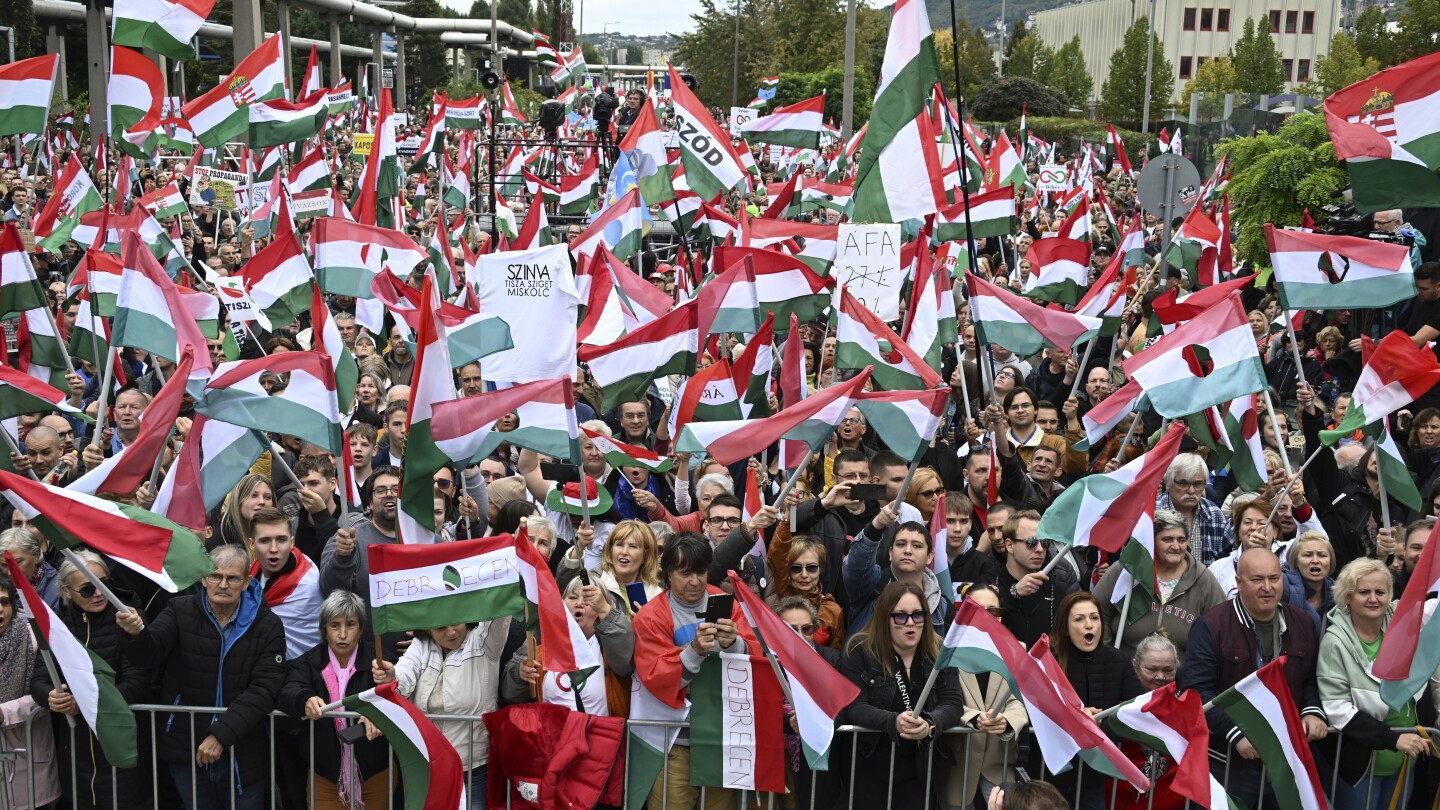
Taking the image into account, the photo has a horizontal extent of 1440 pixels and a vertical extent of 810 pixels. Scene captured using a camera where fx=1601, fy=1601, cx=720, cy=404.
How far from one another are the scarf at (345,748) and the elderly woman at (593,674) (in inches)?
24.3

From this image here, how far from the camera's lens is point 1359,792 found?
6309mm

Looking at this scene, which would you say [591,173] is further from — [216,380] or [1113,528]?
[1113,528]

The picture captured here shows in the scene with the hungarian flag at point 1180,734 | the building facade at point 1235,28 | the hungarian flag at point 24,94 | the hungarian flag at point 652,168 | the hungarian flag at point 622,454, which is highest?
the building facade at point 1235,28

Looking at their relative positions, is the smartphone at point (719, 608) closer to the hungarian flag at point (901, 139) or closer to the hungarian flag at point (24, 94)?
the hungarian flag at point (901, 139)

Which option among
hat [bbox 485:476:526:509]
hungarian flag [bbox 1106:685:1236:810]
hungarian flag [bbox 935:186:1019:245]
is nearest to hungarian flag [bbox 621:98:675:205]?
hungarian flag [bbox 935:186:1019:245]

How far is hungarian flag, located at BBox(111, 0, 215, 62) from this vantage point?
13.3m

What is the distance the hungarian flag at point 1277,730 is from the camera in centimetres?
575

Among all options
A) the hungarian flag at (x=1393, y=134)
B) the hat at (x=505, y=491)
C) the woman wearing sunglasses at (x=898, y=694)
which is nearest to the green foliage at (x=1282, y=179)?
the hungarian flag at (x=1393, y=134)

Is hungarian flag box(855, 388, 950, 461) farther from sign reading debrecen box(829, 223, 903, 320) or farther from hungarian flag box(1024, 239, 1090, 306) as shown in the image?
hungarian flag box(1024, 239, 1090, 306)

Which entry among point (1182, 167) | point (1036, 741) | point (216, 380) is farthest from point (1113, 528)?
point (1182, 167)

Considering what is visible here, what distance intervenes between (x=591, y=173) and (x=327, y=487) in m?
9.86

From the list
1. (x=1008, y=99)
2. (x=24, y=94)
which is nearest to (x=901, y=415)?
(x=24, y=94)

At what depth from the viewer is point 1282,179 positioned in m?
16.4

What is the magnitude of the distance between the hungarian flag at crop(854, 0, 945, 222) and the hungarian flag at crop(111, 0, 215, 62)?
655 cm
